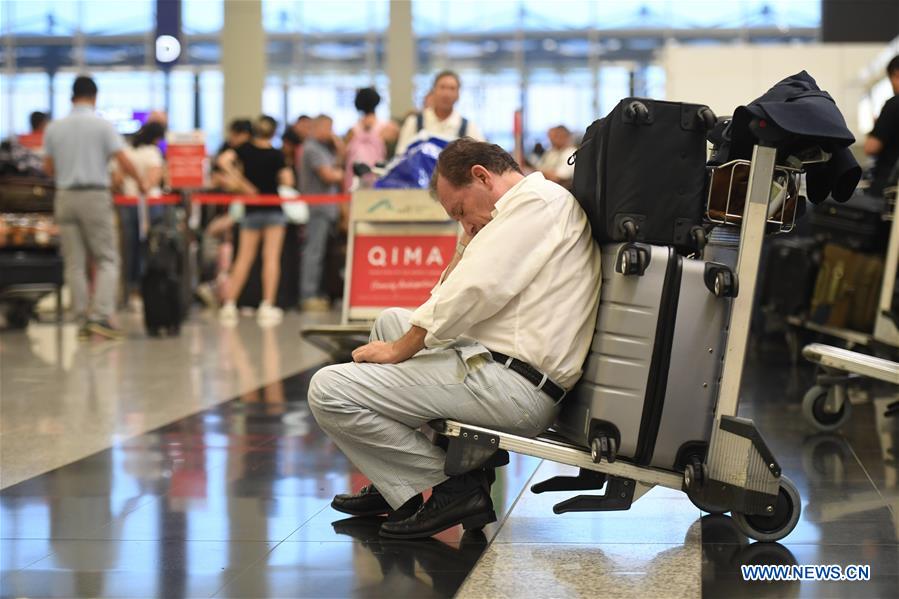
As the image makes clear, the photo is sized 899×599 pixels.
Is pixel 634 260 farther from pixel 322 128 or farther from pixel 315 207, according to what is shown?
pixel 322 128

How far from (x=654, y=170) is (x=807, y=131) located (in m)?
0.39

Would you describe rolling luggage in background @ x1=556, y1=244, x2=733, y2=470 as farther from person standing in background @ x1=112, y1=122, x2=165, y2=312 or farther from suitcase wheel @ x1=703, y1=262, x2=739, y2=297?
person standing in background @ x1=112, y1=122, x2=165, y2=312

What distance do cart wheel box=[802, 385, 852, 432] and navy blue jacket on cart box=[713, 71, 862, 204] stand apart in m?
1.96

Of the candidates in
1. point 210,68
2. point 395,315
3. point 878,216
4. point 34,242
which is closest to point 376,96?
point 34,242

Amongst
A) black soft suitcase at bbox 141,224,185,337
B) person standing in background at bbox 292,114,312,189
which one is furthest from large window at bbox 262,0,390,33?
black soft suitcase at bbox 141,224,185,337

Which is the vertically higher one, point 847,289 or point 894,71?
point 894,71

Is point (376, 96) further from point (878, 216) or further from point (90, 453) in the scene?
point (90, 453)

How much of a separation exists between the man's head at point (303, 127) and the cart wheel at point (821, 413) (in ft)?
28.1

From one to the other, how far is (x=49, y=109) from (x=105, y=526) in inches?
874

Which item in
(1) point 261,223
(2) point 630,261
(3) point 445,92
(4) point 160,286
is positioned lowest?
(4) point 160,286

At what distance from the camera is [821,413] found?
5195 millimetres

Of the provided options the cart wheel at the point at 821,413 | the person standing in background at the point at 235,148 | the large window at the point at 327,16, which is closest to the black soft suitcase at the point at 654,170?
the cart wheel at the point at 821,413

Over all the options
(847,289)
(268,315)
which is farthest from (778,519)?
(268,315)

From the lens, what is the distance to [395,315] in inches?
149
